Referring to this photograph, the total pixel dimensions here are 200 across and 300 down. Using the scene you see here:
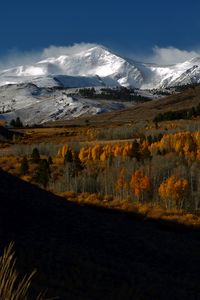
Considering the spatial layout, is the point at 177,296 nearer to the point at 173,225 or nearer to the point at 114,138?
the point at 173,225

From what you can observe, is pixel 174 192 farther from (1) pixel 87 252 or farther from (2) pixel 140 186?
(1) pixel 87 252

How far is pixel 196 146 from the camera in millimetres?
116938

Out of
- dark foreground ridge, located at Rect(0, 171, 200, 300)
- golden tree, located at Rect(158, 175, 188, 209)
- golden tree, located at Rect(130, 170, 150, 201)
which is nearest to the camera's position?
dark foreground ridge, located at Rect(0, 171, 200, 300)

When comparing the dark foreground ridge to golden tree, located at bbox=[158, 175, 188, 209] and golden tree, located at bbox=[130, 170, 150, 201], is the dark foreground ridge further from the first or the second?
golden tree, located at bbox=[130, 170, 150, 201]

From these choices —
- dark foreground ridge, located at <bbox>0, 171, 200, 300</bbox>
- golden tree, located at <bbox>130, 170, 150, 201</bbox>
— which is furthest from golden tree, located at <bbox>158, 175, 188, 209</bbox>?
dark foreground ridge, located at <bbox>0, 171, 200, 300</bbox>

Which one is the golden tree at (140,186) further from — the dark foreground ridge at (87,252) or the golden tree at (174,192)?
the dark foreground ridge at (87,252)

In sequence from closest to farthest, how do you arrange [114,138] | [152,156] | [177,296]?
[177,296]
[152,156]
[114,138]

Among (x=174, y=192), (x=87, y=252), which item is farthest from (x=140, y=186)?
(x=87, y=252)

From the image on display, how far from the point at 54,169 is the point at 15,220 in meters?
71.8

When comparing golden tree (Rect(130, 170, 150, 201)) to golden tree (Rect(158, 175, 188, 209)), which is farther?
golden tree (Rect(130, 170, 150, 201))

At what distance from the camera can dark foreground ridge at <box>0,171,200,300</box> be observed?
715 inches

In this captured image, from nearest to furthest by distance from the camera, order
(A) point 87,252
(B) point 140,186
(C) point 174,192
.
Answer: (A) point 87,252, (C) point 174,192, (B) point 140,186

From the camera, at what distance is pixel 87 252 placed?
73.7ft

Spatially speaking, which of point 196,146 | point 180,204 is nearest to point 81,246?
point 180,204
